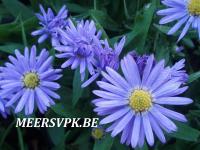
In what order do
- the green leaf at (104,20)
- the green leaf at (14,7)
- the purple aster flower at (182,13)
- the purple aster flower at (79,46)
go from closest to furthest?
the purple aster flower at (79,46) < the purple aster flower at (182,13) < the green leaf at (104,20) < the green leaf at (14,7)

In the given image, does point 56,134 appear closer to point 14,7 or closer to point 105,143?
point 105,143

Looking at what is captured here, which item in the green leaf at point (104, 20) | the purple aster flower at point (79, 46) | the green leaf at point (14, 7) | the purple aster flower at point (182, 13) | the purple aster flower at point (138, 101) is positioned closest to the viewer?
the purple aster flower at point (138, 101)

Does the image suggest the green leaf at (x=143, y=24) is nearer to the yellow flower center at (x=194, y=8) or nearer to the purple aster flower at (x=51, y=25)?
the yellow flower center at (x=194, y=8)

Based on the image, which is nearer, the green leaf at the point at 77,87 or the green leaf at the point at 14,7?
the green leaf at the point at 77,87

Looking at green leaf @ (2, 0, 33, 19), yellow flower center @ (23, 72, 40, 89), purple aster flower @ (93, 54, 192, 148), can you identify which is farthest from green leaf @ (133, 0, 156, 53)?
green leaf @ (2, 0, 33, 19)

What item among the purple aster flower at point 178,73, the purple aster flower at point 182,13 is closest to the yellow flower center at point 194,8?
the purple aster flower at point 182,13

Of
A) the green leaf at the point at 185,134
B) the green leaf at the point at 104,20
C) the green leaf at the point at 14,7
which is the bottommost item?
the green leaf at the point at 185,134

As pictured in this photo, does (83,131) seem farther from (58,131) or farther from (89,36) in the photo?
(89,36)
